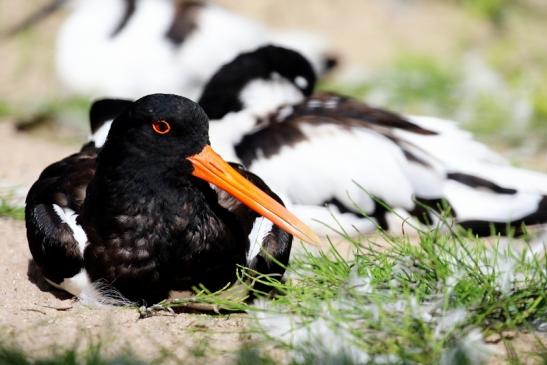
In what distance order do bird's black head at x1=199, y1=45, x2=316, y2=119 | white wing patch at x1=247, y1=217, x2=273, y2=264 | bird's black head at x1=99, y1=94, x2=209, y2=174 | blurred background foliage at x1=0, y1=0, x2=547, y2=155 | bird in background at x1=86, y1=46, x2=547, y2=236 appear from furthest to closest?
1. blurred background foliage at x1=0, y1=0, x2=547, y2=155
2. bird's black head at x1=199, y1=45, x2=316, y2=119
3. bird in background at x1=86, y1=46, x2=547, y2=236
4. white wing patch at x1=247, y1=217, x2=273, y2=264
5. bird's black head at x1=99, y1=94, x2=209, y2=174

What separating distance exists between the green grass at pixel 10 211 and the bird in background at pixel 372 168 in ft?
1.82

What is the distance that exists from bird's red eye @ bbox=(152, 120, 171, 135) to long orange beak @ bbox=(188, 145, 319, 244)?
0.14m

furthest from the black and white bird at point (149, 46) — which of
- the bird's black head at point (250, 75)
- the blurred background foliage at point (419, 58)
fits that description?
the bird's black head at point (250, 75)

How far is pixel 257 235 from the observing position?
13.0 feet

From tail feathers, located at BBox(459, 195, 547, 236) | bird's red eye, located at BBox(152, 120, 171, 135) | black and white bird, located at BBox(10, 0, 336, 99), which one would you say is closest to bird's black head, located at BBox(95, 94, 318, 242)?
bird's red eye, located at BBox(152, 120, 171, 135)

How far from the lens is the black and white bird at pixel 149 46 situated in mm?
7262

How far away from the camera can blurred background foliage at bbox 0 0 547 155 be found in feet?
22.2

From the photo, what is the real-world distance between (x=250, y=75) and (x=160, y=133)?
1.93 metres

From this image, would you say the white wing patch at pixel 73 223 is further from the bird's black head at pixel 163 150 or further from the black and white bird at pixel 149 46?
the black and white bird at pixel 149 46

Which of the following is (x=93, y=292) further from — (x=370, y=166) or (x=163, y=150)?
(x=370, y=166)

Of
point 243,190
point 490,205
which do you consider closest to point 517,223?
point 490,205

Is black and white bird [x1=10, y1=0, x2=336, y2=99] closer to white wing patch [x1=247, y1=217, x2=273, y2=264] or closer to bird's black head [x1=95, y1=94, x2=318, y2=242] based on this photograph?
white wing patch [x1=247, y1=217, x2=273, y2=264]

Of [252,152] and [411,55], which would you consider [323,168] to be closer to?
[252,152]

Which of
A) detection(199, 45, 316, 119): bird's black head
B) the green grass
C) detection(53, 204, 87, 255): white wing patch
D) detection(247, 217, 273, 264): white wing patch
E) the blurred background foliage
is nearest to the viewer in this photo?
detection(53, 204, 87, 255): white wing patch
